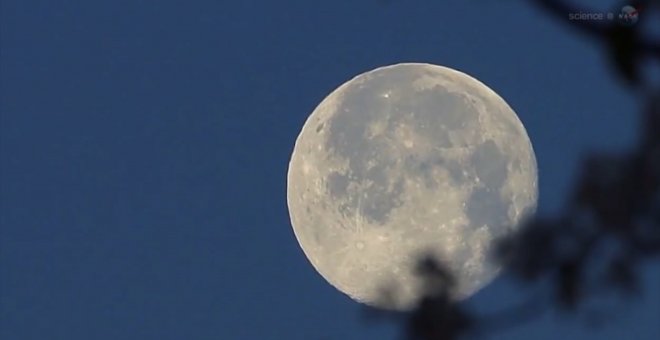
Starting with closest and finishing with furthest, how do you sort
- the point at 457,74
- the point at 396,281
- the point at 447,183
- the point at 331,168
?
the point at 396,281 → the point at 447,183 → the point at 331,168 → the point at 457,74

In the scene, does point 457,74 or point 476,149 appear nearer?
point 476,149

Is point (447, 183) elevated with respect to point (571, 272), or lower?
elevated

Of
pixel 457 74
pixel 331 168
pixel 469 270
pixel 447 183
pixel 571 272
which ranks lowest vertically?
pixel 571 272

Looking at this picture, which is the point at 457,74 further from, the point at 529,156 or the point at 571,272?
the point at 571,272

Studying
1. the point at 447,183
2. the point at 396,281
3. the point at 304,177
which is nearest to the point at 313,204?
the point at 304,177

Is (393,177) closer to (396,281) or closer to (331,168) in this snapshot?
(331,168)

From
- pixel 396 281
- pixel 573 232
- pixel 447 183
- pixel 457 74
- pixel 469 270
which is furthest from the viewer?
pixel 457 74

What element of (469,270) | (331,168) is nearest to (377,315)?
(469,270)
